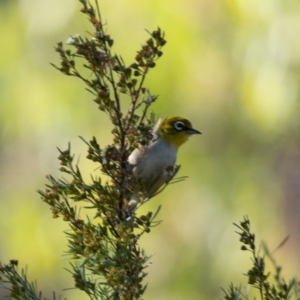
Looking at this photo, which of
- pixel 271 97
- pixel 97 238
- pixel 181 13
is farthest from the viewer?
pixel 181 13

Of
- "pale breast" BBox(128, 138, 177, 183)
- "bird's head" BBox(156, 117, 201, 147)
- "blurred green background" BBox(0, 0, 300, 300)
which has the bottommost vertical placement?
"pale breast" BBox(128, 138, 177, 183)

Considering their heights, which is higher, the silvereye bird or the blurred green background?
the blurred green background

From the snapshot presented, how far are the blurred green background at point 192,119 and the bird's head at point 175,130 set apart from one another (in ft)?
4.65

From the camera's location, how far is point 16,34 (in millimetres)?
5426

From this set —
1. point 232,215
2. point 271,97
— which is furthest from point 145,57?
point 232,215

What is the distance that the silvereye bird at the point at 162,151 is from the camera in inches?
117

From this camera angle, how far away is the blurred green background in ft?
16.0

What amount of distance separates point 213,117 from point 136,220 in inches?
151

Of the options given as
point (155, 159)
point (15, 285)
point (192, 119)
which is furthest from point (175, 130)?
point (192, 119)

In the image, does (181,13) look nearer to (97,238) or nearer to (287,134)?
(287,134)

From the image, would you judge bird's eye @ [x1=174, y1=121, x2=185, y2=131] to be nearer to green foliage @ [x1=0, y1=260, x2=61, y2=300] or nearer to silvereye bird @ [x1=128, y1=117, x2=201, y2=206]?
silvereye bird @ [x1=128, y1=117, x2=201, y2=206]

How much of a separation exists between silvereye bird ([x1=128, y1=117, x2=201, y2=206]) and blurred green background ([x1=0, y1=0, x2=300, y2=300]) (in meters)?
1.44

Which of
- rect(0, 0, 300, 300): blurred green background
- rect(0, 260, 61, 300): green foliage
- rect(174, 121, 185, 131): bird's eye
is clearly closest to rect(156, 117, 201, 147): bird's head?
rect(174, 121, 185, 131): bird's eye

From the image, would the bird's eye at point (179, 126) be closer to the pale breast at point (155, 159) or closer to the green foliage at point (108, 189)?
the pale breast at point (155, 159)
